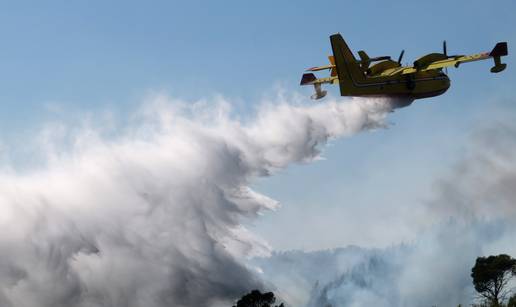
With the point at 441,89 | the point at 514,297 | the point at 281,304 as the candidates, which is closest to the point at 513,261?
the point at 281,304

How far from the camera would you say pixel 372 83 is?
230 ft

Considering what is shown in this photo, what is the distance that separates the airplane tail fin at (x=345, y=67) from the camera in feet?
228

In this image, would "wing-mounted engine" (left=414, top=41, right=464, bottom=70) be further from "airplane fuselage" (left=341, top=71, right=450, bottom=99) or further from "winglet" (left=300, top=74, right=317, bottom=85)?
"winglet" (left=300, top=74, right=317, bottom=85)

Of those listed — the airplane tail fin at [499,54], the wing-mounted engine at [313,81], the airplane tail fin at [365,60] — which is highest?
the wing-mounted engine at [313,81]

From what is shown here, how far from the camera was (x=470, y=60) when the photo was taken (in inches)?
2773

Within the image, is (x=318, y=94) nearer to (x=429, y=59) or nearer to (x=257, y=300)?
(x=429, y=59)

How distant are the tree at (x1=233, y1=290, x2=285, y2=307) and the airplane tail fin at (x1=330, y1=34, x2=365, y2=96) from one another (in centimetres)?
5883

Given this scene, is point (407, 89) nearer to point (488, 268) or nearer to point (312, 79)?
point (312, 79)

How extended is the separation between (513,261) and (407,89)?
66.3m

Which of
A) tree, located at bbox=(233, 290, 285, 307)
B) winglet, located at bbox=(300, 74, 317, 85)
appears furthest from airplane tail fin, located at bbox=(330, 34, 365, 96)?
tree, located at bbox=(233, 290, 285, 307)

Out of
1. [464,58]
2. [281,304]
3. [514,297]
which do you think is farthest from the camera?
[281,304]

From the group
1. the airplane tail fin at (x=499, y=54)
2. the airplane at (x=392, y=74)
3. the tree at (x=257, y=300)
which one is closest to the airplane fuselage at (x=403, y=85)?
the airplane at (x=392, y=74)

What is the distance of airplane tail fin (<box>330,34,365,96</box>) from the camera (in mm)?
69562

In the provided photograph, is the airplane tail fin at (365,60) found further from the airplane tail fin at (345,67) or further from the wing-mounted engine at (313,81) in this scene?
the wing-mounted engine at (313,81)
